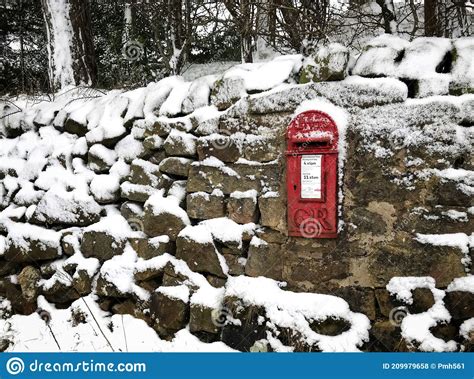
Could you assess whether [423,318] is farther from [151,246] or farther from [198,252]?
[151,246]

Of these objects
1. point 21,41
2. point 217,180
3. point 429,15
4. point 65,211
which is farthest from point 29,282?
point 21,41

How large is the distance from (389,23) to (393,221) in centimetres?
284

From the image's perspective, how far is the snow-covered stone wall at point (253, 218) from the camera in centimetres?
243

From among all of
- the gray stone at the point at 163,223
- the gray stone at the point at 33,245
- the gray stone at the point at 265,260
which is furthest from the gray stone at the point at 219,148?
the gray stone at the point at 33,245

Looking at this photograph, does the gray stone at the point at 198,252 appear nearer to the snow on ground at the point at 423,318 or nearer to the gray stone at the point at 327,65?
the snow on ground at the point at 423,318

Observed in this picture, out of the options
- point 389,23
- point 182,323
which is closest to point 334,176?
point 182,323

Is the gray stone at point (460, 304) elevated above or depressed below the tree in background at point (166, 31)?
below

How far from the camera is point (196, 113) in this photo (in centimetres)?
319

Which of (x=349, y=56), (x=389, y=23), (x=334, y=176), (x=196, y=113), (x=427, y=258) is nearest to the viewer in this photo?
(x=427, y=258)

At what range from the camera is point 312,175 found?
105 inches

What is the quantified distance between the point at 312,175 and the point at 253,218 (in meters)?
0.53

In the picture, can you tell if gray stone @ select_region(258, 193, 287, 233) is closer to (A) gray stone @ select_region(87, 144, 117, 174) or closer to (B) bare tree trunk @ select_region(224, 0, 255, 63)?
(A) gray stone @ select_region(87, 144, 117, 174)

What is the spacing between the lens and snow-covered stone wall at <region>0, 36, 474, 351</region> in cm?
243

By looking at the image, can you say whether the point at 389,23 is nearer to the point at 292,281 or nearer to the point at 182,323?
the point at 292,281
